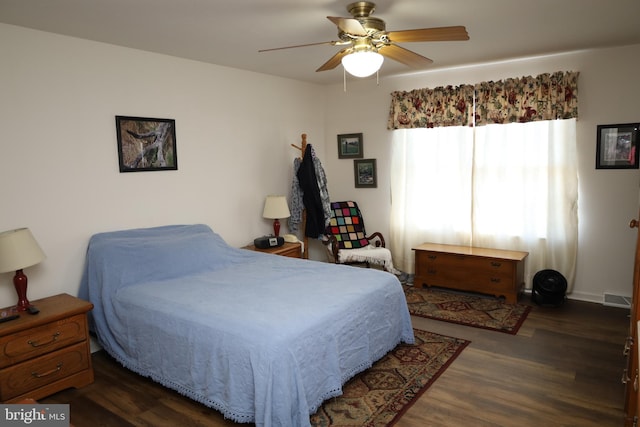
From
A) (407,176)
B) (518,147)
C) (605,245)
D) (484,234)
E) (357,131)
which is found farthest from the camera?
(357,131)

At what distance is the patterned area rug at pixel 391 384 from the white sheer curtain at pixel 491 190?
64.5 inches

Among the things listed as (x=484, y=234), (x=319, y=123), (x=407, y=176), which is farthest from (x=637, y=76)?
(x=319, y=123)

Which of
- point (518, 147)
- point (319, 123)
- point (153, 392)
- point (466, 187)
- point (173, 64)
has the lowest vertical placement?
point (153, 392)

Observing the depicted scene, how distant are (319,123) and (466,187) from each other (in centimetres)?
207

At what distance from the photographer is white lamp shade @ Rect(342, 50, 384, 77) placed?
2586 mm

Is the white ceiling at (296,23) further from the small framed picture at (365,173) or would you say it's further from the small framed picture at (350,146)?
the small framed picture at (365,173)

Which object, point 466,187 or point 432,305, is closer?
point 432,305

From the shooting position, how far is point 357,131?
5.50m

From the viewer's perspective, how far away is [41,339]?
8.74 feet

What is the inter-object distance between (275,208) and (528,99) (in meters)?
2.80

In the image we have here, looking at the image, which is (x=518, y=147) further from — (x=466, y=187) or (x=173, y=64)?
(x=173, y=64)

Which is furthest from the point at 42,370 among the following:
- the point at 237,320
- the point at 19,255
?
the point at 237,320

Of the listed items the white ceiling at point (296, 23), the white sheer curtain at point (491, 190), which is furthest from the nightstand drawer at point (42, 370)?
the white sheer curtain at point (491, 190)

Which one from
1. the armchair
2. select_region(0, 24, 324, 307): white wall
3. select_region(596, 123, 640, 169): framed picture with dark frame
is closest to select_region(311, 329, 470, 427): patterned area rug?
the armchair
